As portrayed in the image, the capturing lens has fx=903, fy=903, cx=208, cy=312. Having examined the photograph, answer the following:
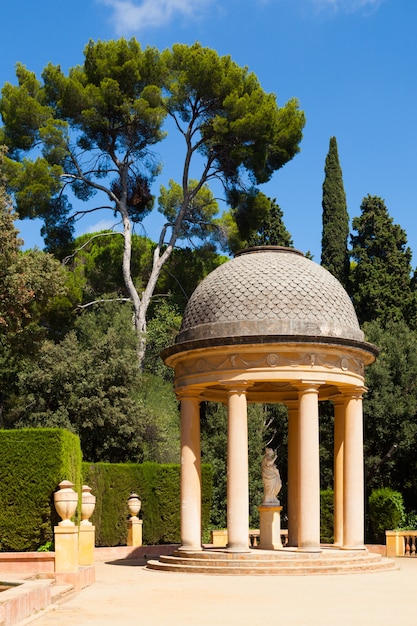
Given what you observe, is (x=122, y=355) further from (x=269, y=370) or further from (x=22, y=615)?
(x=22, y=615)

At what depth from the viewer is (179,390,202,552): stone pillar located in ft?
80.1

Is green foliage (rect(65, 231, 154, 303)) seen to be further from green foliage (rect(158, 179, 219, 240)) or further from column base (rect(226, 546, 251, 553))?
column base (rect(226, 546, 251, 553))

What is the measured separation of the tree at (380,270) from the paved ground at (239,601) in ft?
89.2

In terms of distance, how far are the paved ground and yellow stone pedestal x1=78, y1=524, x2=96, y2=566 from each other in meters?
1.24

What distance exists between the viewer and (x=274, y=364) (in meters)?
23.1

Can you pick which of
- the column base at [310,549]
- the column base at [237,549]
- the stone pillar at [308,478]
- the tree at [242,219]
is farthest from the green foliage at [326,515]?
the tree at [242,219]

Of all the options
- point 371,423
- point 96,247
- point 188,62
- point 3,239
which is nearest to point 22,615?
point 3,239

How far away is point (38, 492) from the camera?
24234mm

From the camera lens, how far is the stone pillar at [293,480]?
2745 centimetres

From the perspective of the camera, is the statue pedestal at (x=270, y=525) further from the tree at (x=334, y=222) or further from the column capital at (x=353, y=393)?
the tree at (x=334, y=222)

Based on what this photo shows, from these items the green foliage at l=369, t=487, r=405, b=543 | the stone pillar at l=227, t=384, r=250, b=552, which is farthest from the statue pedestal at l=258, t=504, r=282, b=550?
the green foliage at l=369, t=487, r=405, b=543

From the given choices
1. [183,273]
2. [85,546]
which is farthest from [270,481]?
[183,273]

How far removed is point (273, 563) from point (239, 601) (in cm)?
605

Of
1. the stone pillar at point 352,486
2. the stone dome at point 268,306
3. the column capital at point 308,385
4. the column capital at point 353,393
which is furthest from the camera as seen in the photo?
the column capital at point 353,393
